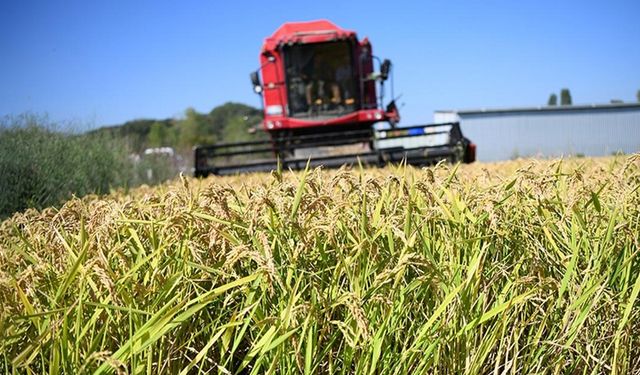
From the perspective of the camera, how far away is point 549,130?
115 feet

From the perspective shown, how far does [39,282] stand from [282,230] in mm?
553

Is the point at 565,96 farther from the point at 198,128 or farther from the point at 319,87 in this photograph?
the point at 319,87

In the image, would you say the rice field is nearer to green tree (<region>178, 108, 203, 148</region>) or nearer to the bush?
the bush

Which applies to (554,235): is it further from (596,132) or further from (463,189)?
(596,132)

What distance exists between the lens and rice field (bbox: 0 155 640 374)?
116cm

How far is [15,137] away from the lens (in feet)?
17.5

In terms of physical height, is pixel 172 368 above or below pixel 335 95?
below

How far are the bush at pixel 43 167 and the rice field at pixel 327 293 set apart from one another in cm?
205

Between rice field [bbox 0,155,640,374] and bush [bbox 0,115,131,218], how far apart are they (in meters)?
2.05

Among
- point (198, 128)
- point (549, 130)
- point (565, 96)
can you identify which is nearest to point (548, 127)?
point (549, 130)

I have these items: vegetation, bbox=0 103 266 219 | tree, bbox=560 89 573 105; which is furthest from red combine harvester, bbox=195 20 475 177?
tree, bbox=560 89 573 105

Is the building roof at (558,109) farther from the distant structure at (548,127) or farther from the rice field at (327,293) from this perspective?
the rice field at (327,293)

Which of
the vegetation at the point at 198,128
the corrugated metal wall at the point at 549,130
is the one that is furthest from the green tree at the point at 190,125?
the corrugated metal wall at the point at 549,130

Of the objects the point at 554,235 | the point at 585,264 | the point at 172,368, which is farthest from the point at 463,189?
the point at 172,368
